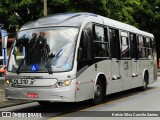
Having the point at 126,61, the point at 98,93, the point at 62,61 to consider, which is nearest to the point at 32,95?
the point at 62,61

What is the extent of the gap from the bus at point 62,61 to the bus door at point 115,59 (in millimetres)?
149

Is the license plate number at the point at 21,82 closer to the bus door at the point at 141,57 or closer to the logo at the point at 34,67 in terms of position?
the logo at the point at 34,67

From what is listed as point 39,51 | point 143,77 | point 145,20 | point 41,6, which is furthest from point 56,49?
point 145,20

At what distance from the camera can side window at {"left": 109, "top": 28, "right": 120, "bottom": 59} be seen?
14.2 m

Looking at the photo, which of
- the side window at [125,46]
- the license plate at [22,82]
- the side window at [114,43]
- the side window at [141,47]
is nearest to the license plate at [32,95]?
the license plate at [22,82]

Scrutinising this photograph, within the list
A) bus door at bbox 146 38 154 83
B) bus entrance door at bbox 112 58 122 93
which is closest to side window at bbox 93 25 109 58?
bus entrance door at bbox 112 58 122 93

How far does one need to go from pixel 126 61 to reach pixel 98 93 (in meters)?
3.40

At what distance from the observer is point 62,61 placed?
36.9 ft

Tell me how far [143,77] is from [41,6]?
7366mm

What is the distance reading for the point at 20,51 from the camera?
1229 centimetres

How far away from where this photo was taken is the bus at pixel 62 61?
1109 cm

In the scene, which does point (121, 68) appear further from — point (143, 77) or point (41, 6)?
point (41, 6)

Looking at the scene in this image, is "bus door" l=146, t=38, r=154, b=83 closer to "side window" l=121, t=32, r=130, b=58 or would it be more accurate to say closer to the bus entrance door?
"side window" l=121, t=32, r=130, b=58

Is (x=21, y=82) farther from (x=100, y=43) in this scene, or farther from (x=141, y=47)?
(x=141, y=47)
